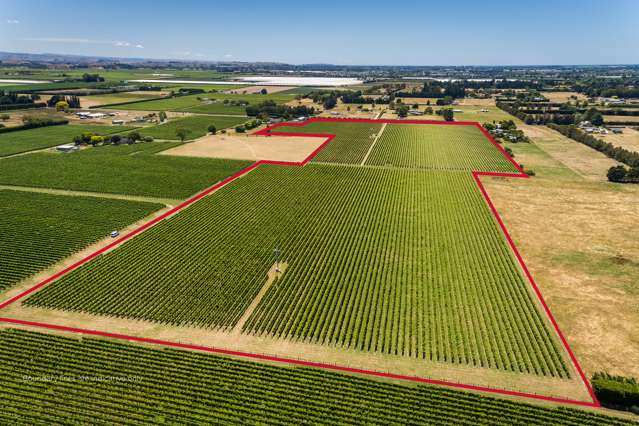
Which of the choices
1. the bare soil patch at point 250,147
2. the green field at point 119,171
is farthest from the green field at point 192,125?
the green field at point 119,171

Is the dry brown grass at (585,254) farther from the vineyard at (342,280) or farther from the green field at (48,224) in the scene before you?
the green field at (48,224)

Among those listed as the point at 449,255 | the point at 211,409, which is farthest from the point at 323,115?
the point at 211,409

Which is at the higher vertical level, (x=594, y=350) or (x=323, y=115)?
(x=323, y=115)

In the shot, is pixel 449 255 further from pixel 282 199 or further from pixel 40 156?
pixel 40 156

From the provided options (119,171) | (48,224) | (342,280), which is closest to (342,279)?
(342,280)

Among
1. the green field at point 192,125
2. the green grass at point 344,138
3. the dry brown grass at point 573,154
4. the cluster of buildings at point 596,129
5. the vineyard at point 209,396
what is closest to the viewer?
the vineyard at point 209,396

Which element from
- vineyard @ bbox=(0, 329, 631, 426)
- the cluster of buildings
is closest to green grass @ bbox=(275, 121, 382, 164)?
vineyard @ bbox=(0, 329, 631, 426)

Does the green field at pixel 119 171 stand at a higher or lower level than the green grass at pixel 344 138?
lower
